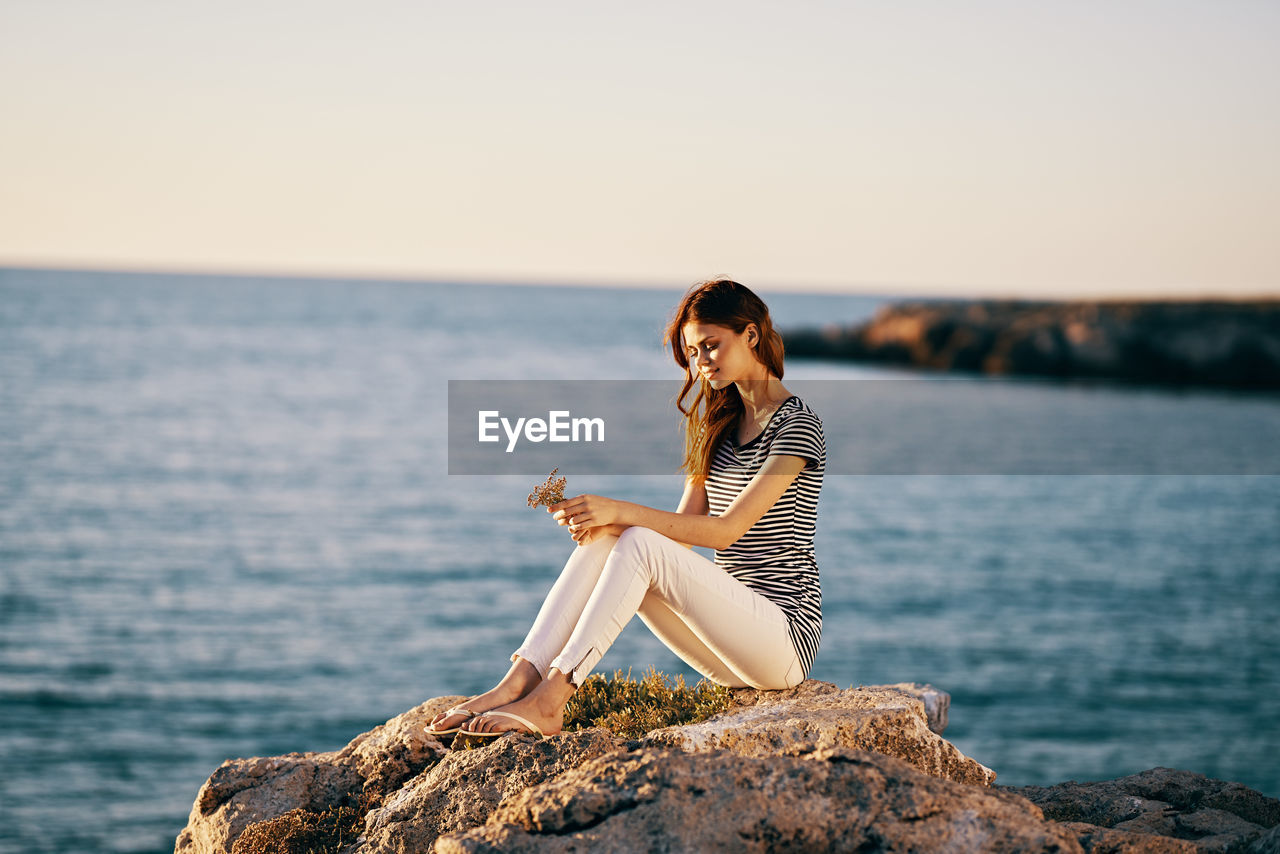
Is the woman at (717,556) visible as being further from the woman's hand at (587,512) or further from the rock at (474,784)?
the rock at (474,784)

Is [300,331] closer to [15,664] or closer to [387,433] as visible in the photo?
[387,433]

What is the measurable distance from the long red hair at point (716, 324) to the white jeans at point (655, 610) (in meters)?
0.90

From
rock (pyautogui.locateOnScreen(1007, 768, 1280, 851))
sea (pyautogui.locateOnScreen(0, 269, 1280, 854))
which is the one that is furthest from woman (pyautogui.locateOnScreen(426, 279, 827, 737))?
sea (pyautogui.locateOnScreen(0, 269, 1280, 854))

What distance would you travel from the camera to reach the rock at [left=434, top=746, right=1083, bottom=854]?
11.6 feet

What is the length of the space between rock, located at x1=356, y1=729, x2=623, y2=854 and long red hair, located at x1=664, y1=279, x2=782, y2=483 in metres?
1.81

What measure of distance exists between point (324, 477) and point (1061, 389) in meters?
39.3

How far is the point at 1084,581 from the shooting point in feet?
80.8

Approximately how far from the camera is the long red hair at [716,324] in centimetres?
572

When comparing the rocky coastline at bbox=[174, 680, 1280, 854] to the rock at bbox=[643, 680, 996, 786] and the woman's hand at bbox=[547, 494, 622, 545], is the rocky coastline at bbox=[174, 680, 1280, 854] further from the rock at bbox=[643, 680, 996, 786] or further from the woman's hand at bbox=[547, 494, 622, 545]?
the woman's hand at bbox=[547, 494, 622, 545]

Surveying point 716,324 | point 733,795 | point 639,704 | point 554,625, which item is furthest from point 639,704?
point 733,795

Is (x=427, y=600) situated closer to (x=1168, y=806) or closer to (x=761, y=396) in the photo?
(x=761, y=396)

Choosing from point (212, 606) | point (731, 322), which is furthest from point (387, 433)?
point (731, 322)

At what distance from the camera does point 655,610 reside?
5605 millimetres

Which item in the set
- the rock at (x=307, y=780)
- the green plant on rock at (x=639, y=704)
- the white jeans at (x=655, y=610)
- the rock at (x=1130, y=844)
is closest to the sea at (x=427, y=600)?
the rock at (x=307, y=780)
